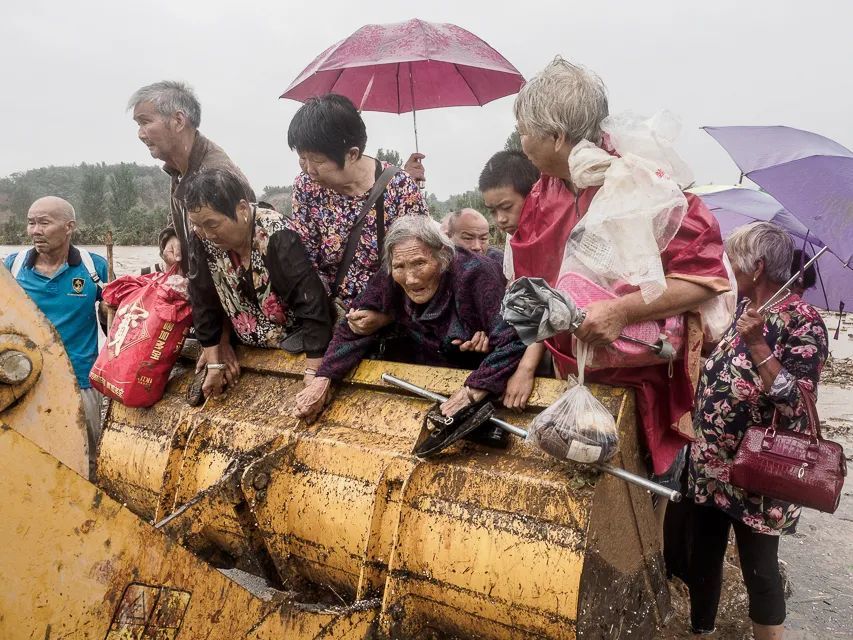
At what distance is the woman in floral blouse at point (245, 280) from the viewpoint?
278 cm

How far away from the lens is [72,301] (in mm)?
4469

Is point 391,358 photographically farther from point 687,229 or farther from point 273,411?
point 687,229

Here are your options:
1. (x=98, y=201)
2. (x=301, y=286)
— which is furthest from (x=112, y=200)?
(x=301, y=286)

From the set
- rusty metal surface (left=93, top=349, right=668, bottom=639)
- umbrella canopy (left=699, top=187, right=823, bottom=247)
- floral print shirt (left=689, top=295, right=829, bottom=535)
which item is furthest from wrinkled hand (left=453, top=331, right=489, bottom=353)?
umbrella canopy (left=699, top=187, right=823, bottom=247)

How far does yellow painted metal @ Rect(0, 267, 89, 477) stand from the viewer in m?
1.59

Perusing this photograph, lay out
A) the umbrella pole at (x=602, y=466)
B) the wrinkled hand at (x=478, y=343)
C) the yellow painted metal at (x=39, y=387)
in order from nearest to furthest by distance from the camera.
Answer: the yellow painted metal at (x=39, y=387) → the umbrella pole at (x=602, y=466) → the wrinkled hand at (x=478, y=343)

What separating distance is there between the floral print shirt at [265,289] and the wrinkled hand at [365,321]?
253 millimetres

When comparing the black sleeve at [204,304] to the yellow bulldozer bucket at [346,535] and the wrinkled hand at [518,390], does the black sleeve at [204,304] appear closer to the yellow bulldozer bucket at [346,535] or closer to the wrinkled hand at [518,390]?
the yellow bulldozer bucket at [346,535]

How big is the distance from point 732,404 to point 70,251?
4.32m

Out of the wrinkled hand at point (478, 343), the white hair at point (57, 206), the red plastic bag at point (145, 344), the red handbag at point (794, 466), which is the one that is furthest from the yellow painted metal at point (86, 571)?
the white hair at point (57, 206)

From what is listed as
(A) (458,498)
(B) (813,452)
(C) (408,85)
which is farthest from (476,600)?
(C) (408,85)

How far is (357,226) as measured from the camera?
3049 millimetres

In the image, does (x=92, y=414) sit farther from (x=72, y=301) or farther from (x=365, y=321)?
(x=365, y=321)

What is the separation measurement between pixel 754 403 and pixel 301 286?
2055mm
